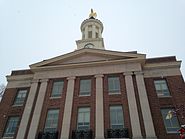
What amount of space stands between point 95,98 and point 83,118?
2.10 meters

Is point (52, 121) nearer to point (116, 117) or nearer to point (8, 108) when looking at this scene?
point (8, 108)

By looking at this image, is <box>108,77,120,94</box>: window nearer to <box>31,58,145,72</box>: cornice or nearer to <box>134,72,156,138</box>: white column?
<box>31,58,145,72</box>: cornice

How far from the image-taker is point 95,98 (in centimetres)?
1809

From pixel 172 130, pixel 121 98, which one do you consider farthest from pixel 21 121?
pixel 172 130

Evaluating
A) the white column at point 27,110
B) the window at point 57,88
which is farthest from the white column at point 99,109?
the white column at point 27,110

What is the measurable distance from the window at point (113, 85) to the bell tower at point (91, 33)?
→ 358 inches

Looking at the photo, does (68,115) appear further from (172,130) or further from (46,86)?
(172,130)

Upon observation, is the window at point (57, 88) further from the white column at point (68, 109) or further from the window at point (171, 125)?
the window at point (171, 125)

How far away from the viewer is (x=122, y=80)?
18.9 metres

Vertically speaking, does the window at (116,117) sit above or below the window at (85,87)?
below

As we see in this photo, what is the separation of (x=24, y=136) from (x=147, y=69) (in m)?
12.9

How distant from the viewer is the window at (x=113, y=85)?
18.5 metres

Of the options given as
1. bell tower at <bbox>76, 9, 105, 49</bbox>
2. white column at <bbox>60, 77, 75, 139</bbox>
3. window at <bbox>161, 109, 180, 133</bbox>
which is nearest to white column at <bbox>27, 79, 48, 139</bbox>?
white column at <bbox>60, 77, 75, 139</bbox>

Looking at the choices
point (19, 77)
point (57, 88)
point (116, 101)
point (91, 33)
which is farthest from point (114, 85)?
point (91, 33)
